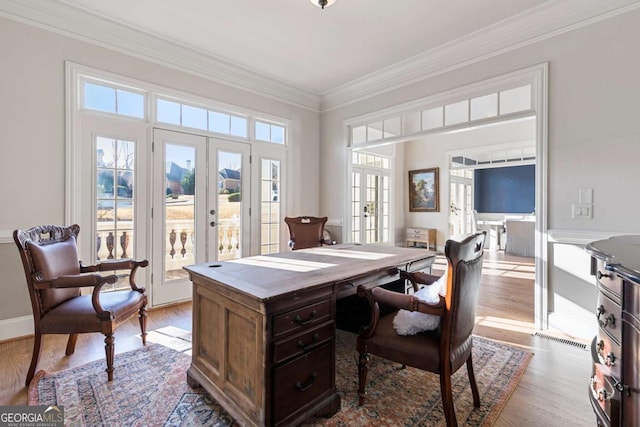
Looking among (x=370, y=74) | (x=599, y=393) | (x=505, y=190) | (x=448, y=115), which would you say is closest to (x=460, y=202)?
(x=505, y=190)

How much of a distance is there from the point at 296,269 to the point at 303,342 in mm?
498

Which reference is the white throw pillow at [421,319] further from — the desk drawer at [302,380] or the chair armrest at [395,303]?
the desk drawer at [302,380]

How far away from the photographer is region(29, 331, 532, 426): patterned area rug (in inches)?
65.3

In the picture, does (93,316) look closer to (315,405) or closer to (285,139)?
(315,405)

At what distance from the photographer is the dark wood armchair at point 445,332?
1.51 metres

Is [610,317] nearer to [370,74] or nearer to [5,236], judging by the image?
[370,74]

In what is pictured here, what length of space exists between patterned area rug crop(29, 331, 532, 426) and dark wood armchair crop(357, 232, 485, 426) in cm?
13

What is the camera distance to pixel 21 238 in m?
1.99

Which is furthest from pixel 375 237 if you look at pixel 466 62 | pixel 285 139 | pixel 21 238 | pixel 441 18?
pixel 21 238

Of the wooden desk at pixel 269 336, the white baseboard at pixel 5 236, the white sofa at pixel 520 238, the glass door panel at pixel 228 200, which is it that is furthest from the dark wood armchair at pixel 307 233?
the white sofa at pixel 520 238

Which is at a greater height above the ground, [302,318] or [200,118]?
[200,118]

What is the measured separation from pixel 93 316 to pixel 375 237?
5.55 meters

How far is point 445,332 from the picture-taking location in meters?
1.53
